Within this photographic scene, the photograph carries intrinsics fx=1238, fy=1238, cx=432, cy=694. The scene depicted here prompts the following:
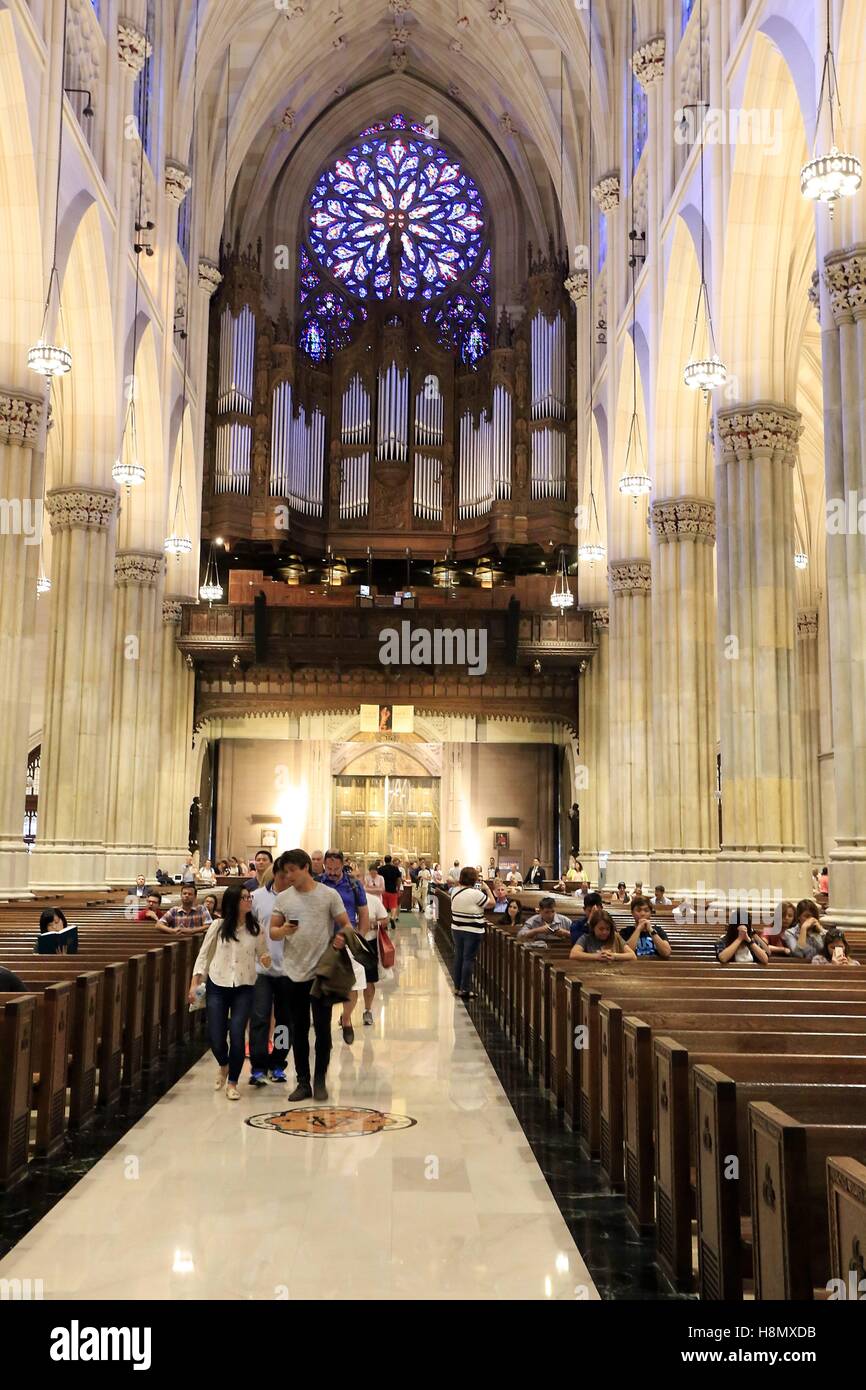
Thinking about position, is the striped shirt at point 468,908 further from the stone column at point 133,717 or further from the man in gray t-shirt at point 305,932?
the stone column at point 133,717

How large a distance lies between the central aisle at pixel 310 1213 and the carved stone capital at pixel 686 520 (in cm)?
1377

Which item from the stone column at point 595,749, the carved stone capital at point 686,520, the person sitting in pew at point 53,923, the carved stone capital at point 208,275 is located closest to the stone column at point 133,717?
the carved stone capital at point 208,275

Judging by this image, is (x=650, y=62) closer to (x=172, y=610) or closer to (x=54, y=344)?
(x=54, y=344)

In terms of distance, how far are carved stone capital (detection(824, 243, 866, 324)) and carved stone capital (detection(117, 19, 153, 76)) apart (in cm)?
1330

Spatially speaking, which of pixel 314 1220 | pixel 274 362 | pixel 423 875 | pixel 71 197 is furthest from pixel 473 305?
pixel 314 1220

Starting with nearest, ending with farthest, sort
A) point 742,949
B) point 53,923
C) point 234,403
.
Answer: point 53,923
point 742,949
point 234,403

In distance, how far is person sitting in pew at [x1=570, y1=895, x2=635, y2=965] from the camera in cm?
971

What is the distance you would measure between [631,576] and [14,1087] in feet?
66.9

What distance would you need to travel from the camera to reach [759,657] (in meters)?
15.8

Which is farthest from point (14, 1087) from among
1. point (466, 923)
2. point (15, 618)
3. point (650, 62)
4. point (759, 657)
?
point (650, 62)

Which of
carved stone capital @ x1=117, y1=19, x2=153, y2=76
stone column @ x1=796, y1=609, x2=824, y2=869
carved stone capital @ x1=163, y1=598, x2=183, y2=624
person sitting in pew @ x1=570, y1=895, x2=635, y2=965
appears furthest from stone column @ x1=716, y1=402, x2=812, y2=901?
stone column @ x1=796, y1=609, x2=824, y2=869

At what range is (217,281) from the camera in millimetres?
29656

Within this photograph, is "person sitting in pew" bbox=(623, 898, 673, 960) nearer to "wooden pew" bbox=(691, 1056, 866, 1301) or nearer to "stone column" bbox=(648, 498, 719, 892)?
"wooden pew" bbox=(691, 1056, 866, 1301)
